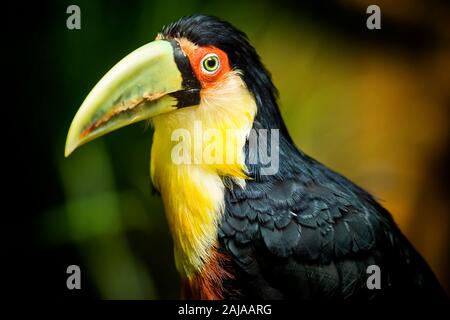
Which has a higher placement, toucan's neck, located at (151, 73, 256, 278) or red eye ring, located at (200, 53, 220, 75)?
red eye ring, located at (200, 53, 220, 75)

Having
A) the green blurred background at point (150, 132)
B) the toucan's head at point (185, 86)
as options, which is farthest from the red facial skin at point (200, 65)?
the green blurred background at point (150, 132)

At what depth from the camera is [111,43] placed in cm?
260

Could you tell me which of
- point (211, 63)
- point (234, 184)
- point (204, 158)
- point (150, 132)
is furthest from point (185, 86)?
point (150, 132)

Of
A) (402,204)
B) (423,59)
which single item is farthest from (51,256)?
(423,59)

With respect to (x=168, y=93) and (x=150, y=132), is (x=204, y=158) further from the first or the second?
(x=150, y=132)

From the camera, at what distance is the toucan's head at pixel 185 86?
1805 millimetres

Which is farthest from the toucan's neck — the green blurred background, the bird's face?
the green blurred background

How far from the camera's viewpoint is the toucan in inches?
72.5

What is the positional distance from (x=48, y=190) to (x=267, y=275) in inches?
48.2

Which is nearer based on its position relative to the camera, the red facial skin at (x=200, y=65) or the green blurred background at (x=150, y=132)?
the red facial skin at (x=200, y=65)

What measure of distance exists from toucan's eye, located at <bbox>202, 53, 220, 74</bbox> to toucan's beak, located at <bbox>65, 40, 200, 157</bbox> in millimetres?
52

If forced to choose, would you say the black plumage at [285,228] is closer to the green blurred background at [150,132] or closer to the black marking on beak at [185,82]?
the black marking on beak at [185,82]

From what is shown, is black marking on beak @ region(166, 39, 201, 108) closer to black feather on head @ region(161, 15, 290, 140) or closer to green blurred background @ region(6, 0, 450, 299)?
black feather on head @ region(161, 15, 290, 140)
